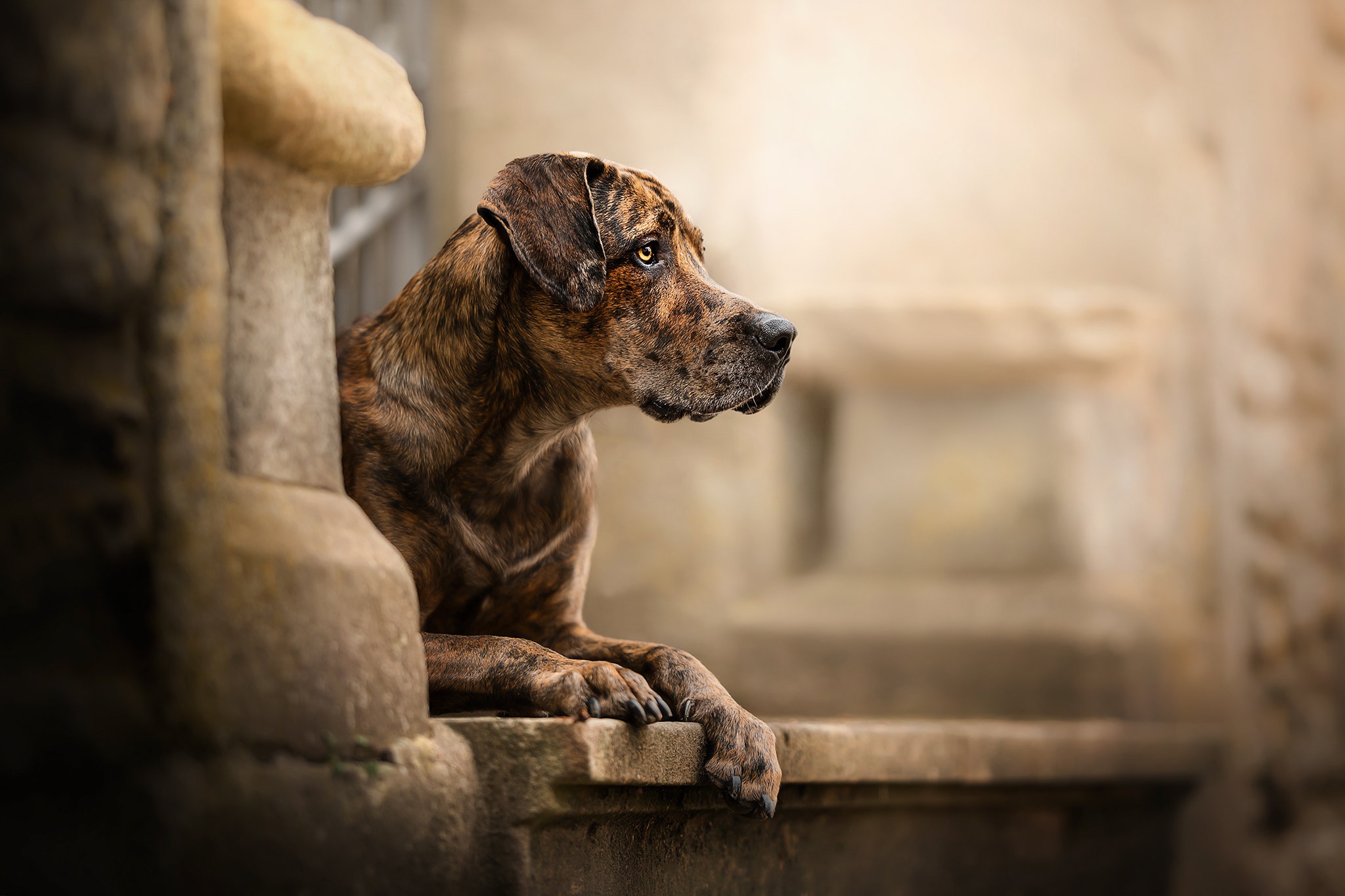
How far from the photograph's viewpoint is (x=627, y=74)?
13.6ft

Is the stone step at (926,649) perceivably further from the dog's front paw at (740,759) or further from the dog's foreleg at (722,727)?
the dog's front paw at (740,759)

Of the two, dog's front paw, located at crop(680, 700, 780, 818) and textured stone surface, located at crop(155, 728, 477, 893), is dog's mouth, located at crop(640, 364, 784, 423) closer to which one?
dog's front paw, located at crop(680, 700, 780, 818)

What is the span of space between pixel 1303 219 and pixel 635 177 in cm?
317

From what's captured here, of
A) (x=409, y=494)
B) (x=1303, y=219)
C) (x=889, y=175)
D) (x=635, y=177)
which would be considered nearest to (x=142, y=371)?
(x=409, y=494)

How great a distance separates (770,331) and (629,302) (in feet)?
0.81

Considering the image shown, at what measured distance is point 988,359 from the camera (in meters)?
4.02

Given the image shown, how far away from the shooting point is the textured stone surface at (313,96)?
1.50 m

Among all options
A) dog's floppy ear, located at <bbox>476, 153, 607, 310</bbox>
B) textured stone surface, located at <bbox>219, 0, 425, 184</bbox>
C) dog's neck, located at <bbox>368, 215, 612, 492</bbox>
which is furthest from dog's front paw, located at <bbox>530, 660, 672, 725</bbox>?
textured stone surface, located at <bbox>219, 0, 425, 184</bbox>

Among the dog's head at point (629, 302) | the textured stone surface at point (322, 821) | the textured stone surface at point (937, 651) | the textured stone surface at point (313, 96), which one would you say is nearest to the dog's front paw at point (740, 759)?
the textured stone surface at point (322, 821)

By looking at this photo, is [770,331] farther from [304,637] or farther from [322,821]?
[322,821]

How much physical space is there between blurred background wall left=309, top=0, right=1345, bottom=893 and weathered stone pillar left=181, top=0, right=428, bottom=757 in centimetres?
242

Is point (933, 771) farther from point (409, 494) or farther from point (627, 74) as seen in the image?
point (627, 74)

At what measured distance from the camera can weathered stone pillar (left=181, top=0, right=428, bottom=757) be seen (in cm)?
135

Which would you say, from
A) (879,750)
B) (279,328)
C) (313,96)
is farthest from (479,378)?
(879,750)
